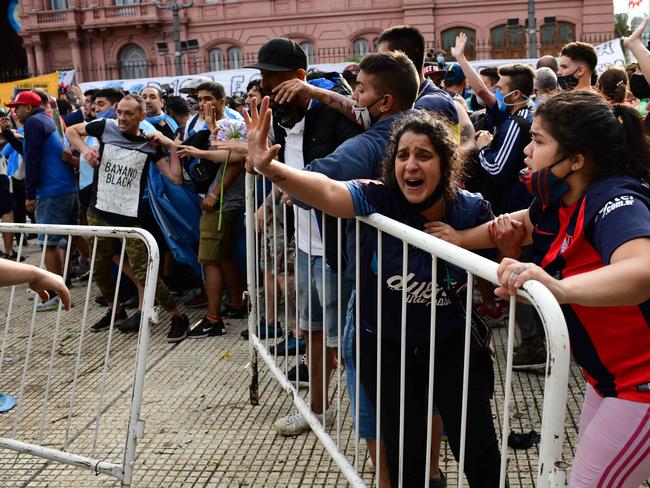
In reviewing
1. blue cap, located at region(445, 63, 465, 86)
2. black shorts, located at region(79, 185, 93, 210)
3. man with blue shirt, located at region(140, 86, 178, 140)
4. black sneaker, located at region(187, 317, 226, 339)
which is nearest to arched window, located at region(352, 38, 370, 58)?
man with blue shirt, located at region(140, 86, 178, 140)

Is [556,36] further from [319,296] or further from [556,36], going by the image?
[319,296]

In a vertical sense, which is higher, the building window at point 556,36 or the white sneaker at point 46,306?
the building window at point 556,36

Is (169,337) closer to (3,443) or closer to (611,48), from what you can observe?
(3,443)

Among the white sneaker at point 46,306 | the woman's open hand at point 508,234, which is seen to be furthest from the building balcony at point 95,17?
the woman's open hand at point 508,234

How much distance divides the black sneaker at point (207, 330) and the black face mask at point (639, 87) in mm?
4226

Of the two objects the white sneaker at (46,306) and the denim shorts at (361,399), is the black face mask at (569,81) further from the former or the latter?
the white sneaker at (46,306)

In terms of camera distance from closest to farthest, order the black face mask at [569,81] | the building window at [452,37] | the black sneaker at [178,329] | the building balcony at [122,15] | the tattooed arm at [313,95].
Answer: the tattooed arm at [313,95] → the black face mask at [569,81] → the black sneaker at [178,329] → the building window at [452,37] → the building balcony at [122,15]

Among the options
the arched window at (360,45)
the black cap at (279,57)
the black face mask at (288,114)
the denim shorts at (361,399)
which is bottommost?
the denim shorts at (361,399)

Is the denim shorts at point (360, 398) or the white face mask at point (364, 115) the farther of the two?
the white face mask at point (364, 115)

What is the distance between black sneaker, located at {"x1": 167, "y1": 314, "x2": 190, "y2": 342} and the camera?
5.53m

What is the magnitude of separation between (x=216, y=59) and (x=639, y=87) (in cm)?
3531

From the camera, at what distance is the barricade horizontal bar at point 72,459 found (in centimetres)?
295

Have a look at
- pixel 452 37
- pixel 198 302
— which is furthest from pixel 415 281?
pixel 452 37

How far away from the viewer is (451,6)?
35.3 m
